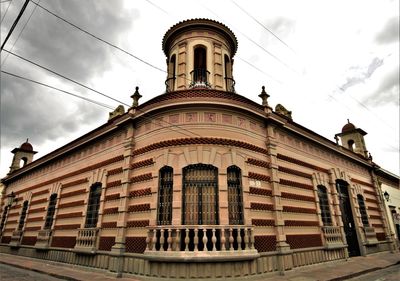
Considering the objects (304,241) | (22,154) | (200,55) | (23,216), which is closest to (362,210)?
(304,241)

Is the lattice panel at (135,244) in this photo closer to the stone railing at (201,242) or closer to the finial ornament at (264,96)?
the stone railing at (201,242)

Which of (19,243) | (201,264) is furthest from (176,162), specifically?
(19,243)

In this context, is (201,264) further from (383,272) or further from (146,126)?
(383,272)

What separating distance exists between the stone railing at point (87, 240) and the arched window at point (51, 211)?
15.3 feet

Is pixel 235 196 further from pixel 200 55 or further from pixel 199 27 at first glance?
pixel 199 27

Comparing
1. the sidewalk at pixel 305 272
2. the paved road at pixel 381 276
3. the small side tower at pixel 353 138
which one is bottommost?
the paved road at pixel 381 276

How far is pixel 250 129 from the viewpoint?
10.6m

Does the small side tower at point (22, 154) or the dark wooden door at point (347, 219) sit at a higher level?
the small side tower at point (22, 154)

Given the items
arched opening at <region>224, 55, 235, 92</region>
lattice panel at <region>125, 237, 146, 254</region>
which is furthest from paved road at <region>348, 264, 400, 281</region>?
arched opening at <region>224, 55, 235, 92</region>

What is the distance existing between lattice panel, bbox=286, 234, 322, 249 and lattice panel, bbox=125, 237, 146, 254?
577 cm

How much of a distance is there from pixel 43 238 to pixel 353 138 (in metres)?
23.6

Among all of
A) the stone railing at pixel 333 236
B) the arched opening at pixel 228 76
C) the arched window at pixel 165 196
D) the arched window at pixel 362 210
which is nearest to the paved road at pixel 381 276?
the stone railing at pixel 333 236

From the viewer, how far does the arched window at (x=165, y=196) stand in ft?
29.3

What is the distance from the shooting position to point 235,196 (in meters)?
9.29
